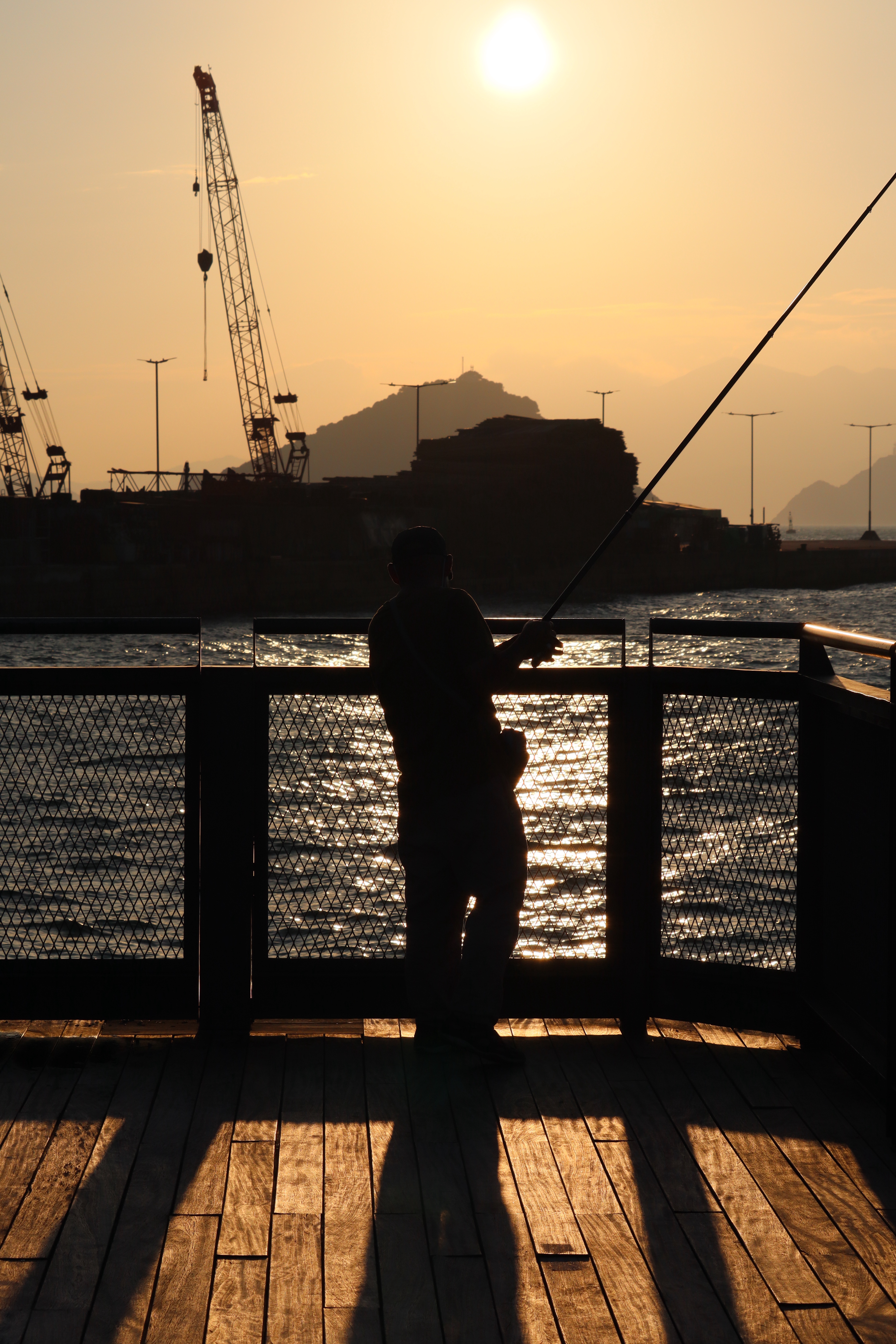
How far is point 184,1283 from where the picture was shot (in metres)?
2.82

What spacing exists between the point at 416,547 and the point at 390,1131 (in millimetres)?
1656

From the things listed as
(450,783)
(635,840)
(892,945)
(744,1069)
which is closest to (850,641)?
(892,945)

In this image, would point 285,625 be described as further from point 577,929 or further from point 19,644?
point 19,644

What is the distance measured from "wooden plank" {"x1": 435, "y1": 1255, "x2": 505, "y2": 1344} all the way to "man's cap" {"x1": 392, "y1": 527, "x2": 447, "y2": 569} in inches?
75.6

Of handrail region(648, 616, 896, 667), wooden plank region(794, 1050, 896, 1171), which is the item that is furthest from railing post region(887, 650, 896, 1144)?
handrail region(648, 616, 896, 667)

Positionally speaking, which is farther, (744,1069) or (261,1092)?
(744,1069)

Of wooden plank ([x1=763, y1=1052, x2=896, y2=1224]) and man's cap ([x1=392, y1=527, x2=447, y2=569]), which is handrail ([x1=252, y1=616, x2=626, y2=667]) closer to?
man's cap ([x1=392, y1=527, x2=447, y2=569])

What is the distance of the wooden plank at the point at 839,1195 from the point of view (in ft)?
9.59

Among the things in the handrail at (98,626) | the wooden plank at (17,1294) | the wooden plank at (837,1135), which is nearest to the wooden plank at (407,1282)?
the wooden plank at (17,1294)

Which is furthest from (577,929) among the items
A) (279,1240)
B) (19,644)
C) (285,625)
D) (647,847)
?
(19,644)

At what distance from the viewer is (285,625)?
418cm

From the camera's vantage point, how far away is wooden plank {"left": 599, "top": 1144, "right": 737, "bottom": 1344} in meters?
2.68

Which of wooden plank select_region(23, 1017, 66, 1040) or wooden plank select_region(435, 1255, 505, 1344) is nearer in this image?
wooden plank select_region(435, 1255, 505, 1344)

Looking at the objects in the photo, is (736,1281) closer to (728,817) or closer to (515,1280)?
(515,1280)
